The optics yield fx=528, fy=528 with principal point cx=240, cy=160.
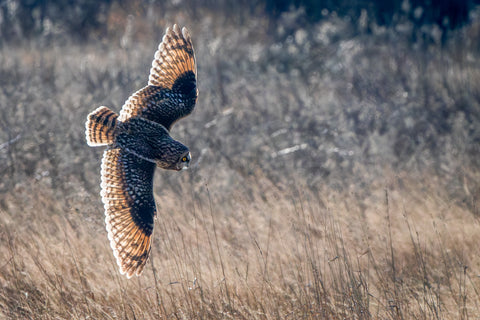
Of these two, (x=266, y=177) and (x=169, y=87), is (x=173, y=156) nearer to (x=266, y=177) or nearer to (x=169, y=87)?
(x=169, y=87)

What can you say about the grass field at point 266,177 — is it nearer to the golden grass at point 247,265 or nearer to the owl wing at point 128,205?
the golden grass at point 247,265

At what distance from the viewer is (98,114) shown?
479 centimetres

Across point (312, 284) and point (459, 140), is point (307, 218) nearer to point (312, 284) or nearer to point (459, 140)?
point (312, 284)

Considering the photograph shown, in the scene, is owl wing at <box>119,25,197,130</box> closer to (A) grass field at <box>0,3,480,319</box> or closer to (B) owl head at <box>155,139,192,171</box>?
(B) owl head at <box>155,139,192,171</box>

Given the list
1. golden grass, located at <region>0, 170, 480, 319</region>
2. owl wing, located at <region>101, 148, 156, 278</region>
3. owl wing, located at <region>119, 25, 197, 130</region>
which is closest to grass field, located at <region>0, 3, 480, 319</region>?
golden grass, located at <region>0, 170, 480, 319</region>

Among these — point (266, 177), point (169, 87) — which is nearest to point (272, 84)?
point (266, 177)

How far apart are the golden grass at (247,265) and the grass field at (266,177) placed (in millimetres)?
19

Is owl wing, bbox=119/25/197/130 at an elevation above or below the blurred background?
above

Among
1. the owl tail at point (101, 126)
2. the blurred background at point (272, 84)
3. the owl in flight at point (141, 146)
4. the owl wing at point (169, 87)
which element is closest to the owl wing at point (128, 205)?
the owl in flight at point (141, 146)

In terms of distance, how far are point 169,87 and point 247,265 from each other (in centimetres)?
190

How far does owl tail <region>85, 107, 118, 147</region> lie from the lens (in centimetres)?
477

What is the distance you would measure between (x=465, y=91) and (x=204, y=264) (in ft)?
23.7

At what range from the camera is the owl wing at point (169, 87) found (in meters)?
5.03

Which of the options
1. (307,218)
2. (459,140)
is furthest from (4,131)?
(459,140)
